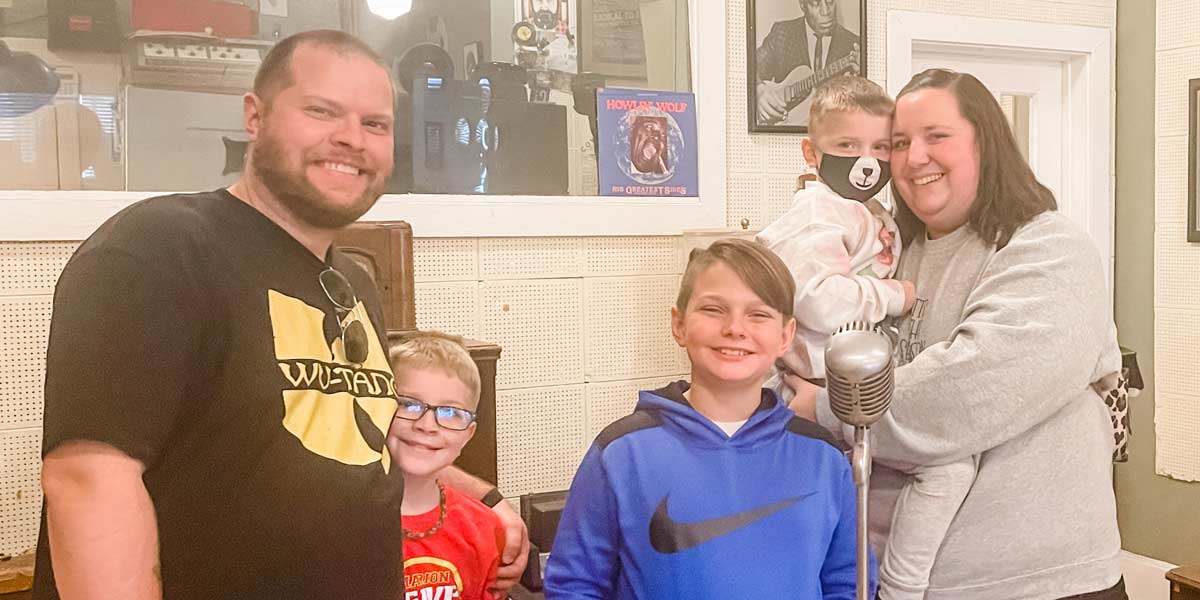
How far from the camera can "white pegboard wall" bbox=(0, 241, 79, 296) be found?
7.25 feet

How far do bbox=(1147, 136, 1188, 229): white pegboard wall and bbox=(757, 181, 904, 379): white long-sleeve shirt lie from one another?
83.3 inches

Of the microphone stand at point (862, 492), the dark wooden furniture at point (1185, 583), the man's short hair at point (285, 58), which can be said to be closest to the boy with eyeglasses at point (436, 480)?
the man's short hair at point (285, 58)

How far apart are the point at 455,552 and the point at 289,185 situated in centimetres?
75

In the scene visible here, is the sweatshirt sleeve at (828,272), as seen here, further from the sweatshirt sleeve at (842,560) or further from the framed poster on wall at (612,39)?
the framed poster on wall at (612,39)

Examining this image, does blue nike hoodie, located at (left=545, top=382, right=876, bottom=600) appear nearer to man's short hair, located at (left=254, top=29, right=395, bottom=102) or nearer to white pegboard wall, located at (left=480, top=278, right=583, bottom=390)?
man's short hair, located at (left=254, top=29, right=395, bottom=102)

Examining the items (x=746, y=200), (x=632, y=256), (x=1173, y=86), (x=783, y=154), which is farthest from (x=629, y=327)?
(x=1173, y=86)

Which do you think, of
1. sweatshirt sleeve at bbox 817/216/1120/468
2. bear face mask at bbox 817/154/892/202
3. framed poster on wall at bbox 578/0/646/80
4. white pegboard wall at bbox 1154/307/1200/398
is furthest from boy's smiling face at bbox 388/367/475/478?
white pegboard wall at bbox 1154/307/1200/398

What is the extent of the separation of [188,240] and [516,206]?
64.3 inches

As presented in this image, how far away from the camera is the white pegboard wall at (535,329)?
2744mm

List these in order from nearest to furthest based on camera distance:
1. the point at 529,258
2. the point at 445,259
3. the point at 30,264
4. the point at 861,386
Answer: the point at 861,386, the point at 30,264, the point at 445,259, the point at 529,258

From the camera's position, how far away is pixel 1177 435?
11.9 ft

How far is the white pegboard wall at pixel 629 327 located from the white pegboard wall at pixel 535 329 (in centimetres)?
4

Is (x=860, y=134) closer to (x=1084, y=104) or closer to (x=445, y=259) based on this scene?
(x=445, y=259)

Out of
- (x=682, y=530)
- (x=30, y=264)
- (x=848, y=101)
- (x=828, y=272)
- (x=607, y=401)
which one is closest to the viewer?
(x=682, y=530)
